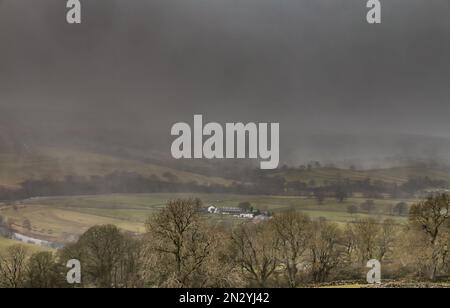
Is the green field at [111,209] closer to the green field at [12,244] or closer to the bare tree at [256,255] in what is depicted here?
the green field at [12,244]

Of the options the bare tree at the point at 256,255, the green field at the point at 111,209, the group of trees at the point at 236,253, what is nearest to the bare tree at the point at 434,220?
the group of trees at the point at 236,253

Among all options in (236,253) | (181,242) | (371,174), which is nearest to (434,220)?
(236,253)

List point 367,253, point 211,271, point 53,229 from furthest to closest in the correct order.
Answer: point 53,229 < point 367,253 < point 211,271

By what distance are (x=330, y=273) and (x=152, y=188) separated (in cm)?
1663

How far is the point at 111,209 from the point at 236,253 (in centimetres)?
1493

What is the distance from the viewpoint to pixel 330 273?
27703mm

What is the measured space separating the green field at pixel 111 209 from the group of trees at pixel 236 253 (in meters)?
4.41

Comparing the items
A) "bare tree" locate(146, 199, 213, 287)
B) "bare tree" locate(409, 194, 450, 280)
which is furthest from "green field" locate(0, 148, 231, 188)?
"bare tree" locate(409, 194, 450, 280)

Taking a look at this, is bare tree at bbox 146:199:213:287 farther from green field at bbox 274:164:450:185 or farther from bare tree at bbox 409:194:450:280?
green field at bbox 274:164:450:185

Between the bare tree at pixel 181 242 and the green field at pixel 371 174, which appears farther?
the green field at pixel 371 174

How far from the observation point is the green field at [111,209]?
109 feet

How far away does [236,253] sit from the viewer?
1035 inches

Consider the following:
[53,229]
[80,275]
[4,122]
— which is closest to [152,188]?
[53,229]

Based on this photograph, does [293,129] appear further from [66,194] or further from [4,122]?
[4,122]
